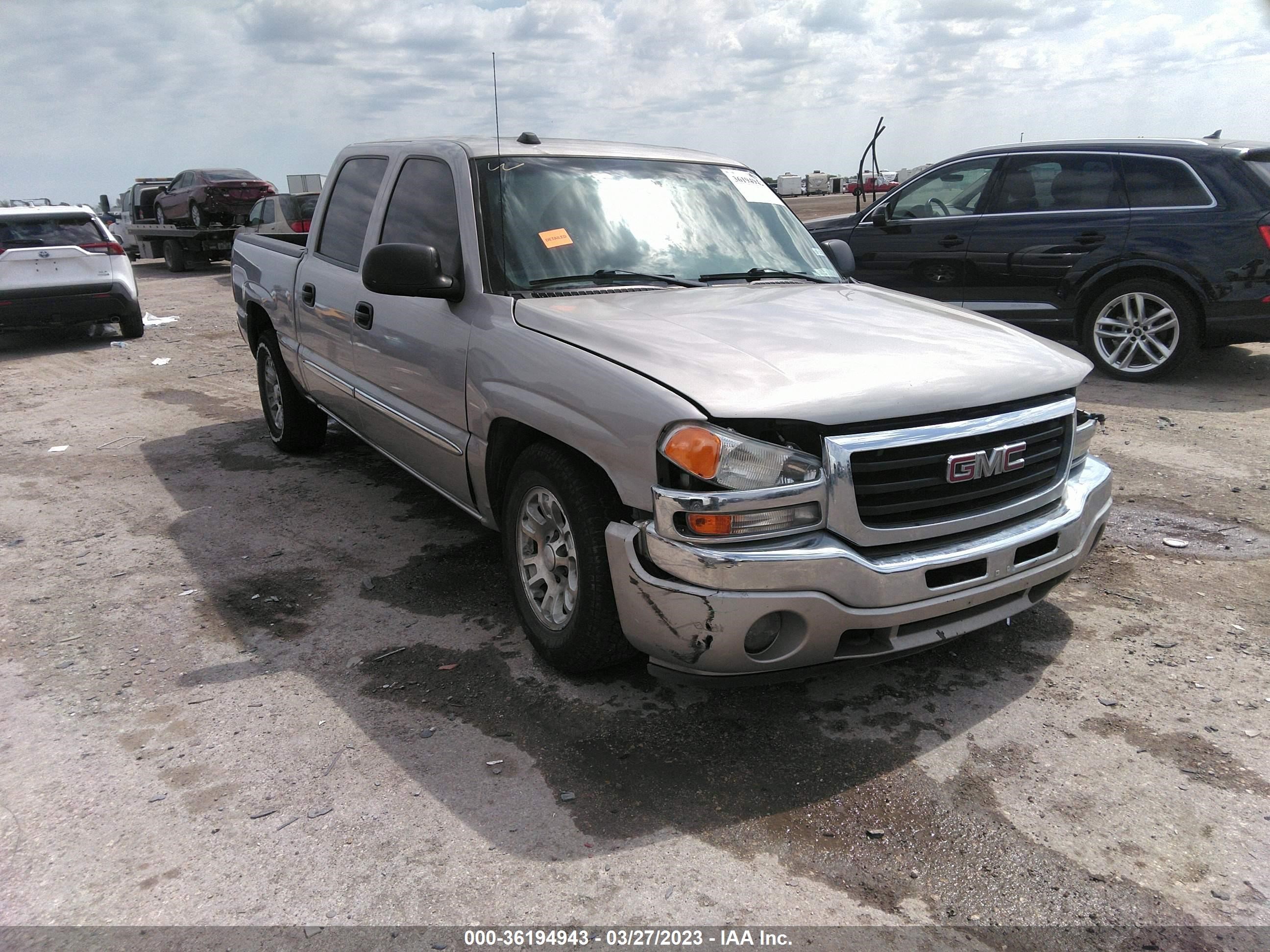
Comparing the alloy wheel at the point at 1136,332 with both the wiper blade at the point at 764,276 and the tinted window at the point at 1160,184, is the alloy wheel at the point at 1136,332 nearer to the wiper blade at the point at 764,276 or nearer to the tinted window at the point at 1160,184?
the tinted window at the point at 1160,184

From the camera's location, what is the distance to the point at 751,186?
461cm

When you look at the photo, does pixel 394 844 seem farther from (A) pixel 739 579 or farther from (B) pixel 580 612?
(A) pixel 739 579

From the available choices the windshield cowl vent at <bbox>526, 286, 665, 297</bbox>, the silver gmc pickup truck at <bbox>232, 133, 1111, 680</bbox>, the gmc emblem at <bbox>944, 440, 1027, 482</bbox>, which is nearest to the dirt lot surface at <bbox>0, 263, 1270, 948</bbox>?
the silver gmc pickup truck at <bbox>232, 133, 1111, 680</bbox>

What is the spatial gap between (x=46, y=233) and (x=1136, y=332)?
11.6 m

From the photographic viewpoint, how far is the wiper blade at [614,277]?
3672 millimetres

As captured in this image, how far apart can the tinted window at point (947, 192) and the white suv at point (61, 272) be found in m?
8.95

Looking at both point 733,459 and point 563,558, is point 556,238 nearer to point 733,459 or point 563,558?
point 563,558

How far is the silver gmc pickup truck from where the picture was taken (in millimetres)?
2713

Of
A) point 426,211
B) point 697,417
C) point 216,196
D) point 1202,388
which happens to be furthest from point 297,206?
point 697,417

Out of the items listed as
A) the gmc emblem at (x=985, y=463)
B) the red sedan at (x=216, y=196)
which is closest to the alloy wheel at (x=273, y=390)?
the gmc emblem at (x=985, y=463)

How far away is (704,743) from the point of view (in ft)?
9.91

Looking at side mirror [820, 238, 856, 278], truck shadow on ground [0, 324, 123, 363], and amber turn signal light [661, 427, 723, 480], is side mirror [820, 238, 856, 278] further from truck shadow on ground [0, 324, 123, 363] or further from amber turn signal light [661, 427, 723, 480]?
truck shadow on ground [0, 324, 123, 363]

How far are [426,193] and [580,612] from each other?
2.15m

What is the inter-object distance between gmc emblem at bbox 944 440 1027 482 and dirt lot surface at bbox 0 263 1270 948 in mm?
828
